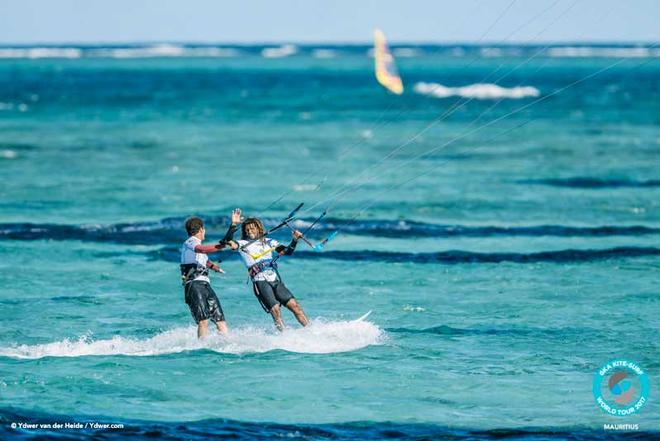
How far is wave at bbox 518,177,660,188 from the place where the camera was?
4156 centimetres

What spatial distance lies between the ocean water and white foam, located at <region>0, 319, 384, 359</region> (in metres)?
0.04

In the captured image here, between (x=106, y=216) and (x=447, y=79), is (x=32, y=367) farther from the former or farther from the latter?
(x=447, y=79)

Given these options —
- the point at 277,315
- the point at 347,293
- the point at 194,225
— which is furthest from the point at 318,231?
the point at 194,225

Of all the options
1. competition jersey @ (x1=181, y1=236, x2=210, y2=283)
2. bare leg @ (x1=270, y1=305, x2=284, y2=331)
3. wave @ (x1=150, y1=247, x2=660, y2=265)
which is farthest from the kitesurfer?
wave @ (x1=150, y1=247, x2=660, y2=265)

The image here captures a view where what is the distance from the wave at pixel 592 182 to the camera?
4156 centimetres

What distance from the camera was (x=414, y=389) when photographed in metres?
17.2

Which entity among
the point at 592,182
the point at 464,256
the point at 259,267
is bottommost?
the point at 259,267

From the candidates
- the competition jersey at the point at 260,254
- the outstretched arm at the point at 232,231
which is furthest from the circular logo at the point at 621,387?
the outstretched arm at the point at 232,231

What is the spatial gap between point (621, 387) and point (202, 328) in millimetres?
5956

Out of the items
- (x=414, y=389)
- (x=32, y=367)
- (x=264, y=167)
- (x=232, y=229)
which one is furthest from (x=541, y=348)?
(x=264, y=167)

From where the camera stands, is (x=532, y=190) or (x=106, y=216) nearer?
(x=106, y=216)

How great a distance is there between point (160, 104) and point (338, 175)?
51546 mm

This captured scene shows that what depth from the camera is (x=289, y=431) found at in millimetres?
15391

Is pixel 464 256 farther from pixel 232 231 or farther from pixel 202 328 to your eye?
pixel 232 231
